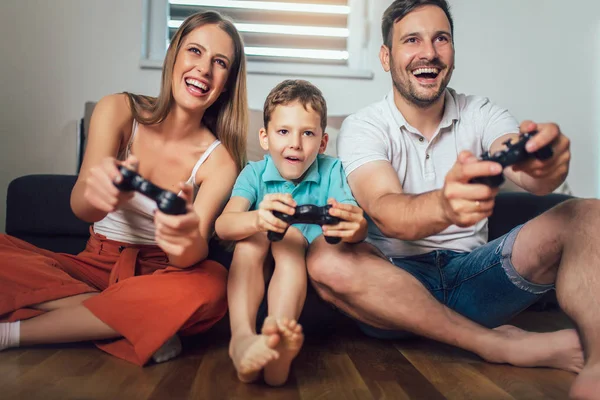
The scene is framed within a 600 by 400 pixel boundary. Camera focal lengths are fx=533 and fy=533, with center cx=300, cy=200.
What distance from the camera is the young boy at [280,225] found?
2.88 ft

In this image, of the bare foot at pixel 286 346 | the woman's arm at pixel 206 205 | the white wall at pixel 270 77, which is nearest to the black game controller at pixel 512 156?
the bare foot at pixel 286 346

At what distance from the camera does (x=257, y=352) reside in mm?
849

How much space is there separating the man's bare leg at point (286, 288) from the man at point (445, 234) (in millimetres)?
38

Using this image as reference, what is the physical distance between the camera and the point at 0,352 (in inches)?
41.7

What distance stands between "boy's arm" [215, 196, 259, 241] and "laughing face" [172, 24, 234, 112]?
0.33 m

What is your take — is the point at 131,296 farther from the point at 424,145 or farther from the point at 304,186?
the point at 424,145

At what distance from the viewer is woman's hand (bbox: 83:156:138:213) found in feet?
2.79

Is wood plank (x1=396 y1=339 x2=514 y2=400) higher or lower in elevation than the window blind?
lower

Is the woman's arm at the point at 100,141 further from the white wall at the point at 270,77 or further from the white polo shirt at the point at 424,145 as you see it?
the white wall at the point at 270,77

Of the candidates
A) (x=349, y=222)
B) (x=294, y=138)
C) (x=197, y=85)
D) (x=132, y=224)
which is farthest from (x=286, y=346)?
(x=197, y=85)

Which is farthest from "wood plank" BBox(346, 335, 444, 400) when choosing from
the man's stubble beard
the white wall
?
the white wall

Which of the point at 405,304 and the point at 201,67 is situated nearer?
the point at 405,304

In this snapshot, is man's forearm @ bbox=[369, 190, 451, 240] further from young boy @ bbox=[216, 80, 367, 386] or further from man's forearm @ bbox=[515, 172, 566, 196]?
man's forearm @ bbox=[515, 172, 566, 196]

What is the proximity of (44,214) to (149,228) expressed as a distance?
1.66 ft
